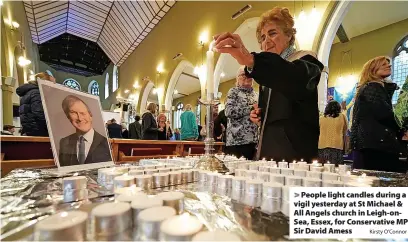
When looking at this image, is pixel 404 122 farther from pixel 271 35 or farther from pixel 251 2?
pixel 251 2

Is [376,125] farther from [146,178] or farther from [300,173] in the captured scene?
[146,178]

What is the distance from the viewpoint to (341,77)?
6.32 m

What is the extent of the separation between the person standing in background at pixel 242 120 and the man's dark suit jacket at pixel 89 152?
1.08 meters

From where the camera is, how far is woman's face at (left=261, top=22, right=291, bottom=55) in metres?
0.98

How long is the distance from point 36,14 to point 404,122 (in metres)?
11.3

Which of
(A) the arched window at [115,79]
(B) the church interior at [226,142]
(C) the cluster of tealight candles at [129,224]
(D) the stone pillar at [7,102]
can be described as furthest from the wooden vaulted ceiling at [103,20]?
(C) the cluster of tealight candles at [129,224]

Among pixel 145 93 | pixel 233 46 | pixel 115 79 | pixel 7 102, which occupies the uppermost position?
pixel 115 79

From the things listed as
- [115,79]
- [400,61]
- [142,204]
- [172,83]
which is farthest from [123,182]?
[115,79]

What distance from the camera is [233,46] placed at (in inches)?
25.7

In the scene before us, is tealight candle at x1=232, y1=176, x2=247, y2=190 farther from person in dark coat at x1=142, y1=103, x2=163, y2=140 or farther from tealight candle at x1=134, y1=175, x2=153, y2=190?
person in dark coat at x1=142, y1=103, x2=163, y2=140

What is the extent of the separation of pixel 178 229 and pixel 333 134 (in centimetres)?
276

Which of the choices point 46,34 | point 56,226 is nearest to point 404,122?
point 56,226

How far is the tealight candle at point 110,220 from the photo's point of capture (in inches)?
10.3

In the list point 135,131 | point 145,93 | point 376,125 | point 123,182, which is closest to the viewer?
point 123,182
